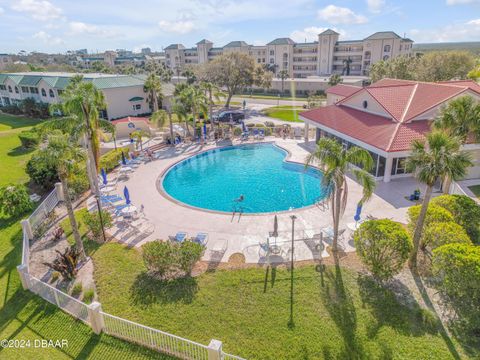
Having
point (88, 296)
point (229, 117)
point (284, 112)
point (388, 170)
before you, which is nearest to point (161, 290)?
point (88, 296)

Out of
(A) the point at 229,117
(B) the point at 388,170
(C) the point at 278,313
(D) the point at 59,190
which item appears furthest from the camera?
(A) the point at 229,117

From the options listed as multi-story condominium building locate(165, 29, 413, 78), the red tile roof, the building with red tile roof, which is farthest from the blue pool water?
multi-story condominium building locate(165, 29, 413, 78)

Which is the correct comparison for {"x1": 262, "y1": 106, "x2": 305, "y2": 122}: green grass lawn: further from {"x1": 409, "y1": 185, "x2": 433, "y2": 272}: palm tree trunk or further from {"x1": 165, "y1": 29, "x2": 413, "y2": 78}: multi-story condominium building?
{"x1": 165, "y1": 29, "x2": 413, "y2": 78}: multi-story condominium building

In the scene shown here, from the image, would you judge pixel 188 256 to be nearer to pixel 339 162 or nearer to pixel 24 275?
pixel 24 275

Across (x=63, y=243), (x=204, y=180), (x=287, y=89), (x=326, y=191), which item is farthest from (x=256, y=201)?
(x=287, y=89)

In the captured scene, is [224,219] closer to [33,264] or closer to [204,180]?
Result: [204,180]

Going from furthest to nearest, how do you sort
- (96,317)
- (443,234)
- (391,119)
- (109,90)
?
(109,90)
(391,119)
(443,234)
(96,317)

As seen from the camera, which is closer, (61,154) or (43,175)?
(61,154)
